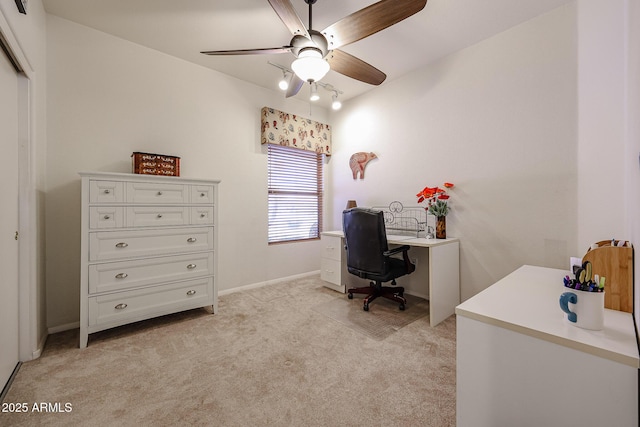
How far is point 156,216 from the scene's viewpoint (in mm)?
2223

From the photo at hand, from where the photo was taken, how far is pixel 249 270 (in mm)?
3348

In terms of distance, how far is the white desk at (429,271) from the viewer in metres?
2.34

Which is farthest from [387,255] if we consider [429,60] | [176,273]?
[429,60]

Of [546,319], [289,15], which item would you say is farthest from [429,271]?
[289,15]

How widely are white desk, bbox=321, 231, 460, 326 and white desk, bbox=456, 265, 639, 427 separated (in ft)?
4.38

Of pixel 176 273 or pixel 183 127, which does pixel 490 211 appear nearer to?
pixel 176 273

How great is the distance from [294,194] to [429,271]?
2.18 metres

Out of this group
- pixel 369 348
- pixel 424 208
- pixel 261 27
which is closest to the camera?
pixel 369 348

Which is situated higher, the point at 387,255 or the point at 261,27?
the point at 261,27

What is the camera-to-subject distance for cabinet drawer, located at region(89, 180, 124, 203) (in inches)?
75.8

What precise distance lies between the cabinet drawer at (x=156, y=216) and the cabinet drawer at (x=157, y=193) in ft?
0.20

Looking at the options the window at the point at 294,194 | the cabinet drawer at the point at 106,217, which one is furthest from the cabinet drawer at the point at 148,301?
the window at the point at 294,194

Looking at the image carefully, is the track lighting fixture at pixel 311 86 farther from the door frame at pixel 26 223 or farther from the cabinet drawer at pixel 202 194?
the door frame at pixel 26 223

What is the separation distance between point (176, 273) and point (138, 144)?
4.53 ft
